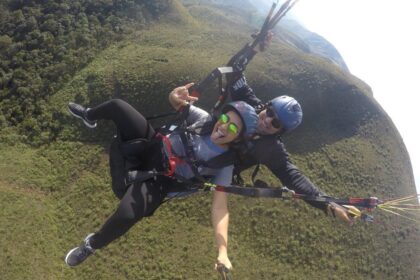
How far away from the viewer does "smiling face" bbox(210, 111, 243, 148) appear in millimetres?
7561

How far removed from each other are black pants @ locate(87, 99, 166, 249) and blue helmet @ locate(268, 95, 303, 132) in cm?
310

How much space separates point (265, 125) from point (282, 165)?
1065 mm

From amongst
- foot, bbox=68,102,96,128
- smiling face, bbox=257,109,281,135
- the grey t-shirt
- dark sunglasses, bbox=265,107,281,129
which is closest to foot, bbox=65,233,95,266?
the grey t-shirt

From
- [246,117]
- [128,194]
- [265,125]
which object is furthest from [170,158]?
[265,125]

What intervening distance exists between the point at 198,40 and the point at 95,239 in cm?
5137

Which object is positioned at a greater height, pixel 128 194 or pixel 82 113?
pixel 82 113

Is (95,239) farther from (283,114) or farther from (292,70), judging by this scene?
(292,70)

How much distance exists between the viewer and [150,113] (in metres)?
41.8

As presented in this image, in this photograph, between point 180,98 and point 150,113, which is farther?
point 150,113

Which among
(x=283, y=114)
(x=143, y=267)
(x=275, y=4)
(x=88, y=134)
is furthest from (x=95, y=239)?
(x=88, y=134)

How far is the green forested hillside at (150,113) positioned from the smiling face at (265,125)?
24.7 meters

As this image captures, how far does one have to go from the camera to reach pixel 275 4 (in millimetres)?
8859

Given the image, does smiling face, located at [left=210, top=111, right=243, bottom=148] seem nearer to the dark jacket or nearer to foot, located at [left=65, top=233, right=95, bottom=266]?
the dark jacket

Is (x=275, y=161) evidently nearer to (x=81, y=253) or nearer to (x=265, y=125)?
(x=265, y=125)
